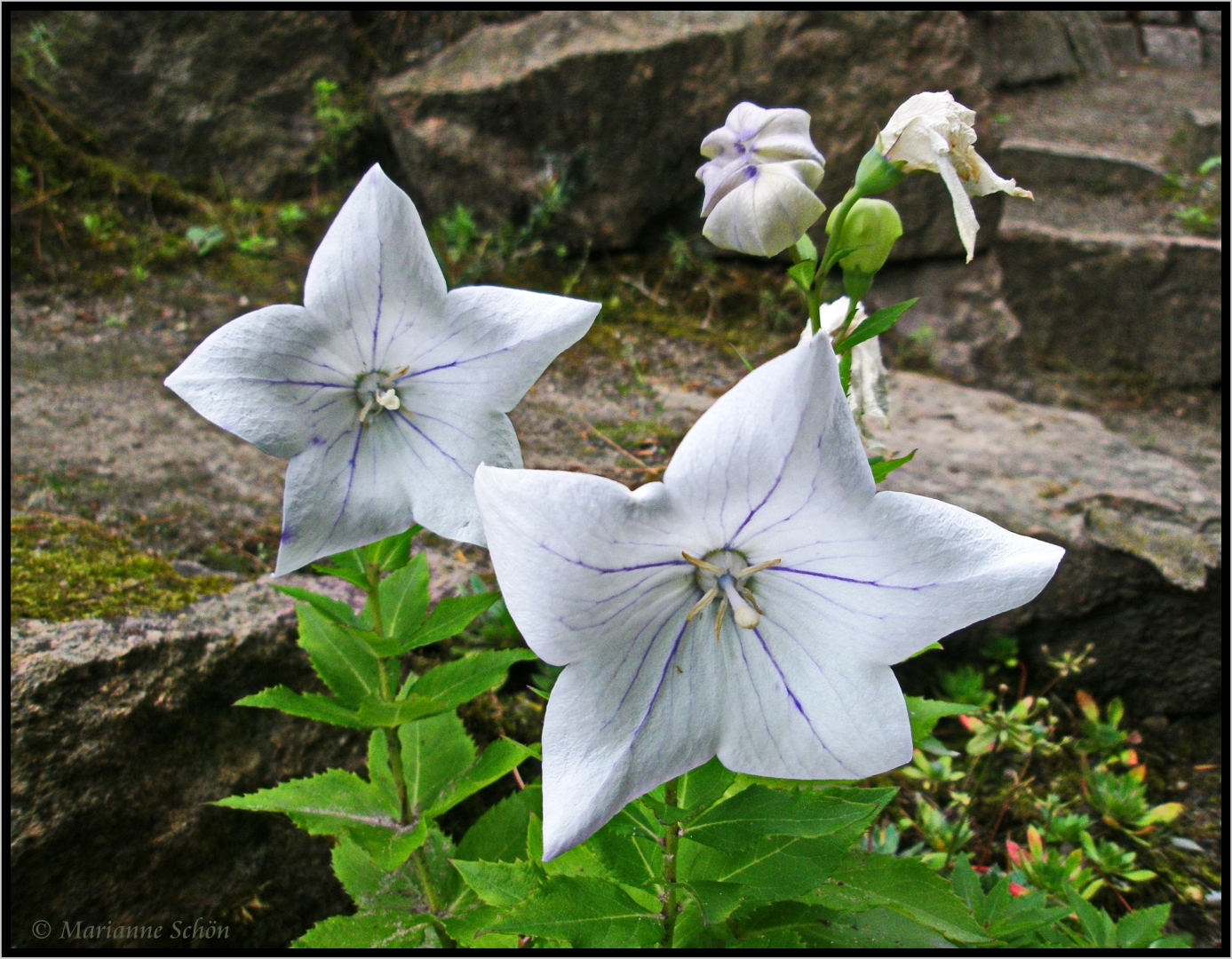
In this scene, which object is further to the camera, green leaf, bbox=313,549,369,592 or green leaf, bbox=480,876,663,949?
green leaf, bbox=313,549,369,592

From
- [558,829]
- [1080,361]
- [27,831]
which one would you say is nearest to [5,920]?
[27,831]

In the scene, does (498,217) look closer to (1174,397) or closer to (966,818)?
(966,818)

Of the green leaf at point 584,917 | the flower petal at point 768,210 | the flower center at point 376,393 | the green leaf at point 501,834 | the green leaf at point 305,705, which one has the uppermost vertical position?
the flower petal at point 768,210

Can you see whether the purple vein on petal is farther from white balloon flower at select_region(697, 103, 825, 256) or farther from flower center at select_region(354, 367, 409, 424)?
flower center at select_region(354, 367, 409, 424)

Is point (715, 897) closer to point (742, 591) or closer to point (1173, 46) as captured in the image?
point (742, 591)

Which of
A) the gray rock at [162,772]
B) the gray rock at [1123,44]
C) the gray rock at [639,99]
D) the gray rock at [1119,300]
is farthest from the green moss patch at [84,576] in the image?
the gray rock at [1123,44]

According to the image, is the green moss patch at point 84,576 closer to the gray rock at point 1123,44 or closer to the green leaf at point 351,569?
the green leaf at point 351,569

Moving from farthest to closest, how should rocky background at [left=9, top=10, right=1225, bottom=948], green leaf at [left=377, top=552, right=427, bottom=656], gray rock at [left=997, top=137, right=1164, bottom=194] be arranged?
gray rock at [left=997, top=137, right=1164, bottom=194] < rocky background at [left=9, top=10, right=1225, bottom=948] < green leaf at [left=377, top=552, right=427, bottom=656]

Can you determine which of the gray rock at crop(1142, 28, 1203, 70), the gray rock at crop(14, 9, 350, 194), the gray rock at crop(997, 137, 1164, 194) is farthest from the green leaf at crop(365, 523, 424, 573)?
the gray rock at crop(1142, 28, 1203, 70)
